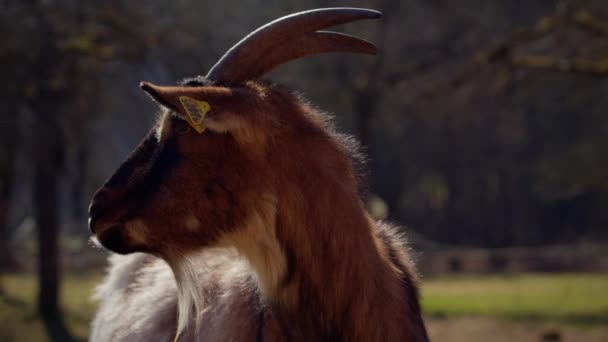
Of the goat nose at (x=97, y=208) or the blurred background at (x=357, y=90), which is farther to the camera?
the blurred background at (x=357, y=90)

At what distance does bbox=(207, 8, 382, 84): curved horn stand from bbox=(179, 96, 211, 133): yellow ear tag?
0.33 metres

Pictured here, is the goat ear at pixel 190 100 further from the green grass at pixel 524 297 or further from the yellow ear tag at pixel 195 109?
the green grass at pixel 524 297

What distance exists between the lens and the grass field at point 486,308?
503 inches

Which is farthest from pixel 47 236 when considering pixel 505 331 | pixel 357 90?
pixel 505 331

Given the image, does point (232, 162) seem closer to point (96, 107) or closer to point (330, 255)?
point (330, 255)

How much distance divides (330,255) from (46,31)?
30.6ft

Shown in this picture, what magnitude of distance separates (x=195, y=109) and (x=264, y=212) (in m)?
0.54

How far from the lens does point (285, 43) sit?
13.3 feet

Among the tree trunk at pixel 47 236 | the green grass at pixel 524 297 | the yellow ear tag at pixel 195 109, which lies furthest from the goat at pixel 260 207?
the tree trunk at pixel 47 236

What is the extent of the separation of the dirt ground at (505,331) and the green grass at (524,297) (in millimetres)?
644

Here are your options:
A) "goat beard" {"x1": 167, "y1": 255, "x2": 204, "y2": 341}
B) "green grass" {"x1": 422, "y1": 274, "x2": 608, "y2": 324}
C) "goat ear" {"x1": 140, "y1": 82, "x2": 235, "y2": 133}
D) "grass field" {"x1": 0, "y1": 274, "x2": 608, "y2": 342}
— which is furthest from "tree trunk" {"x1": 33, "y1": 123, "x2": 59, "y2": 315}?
"goat ear" {"x1": 140, "y1": 82, "x2": 235, "y2": 133}

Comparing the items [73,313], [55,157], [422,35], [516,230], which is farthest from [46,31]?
[516,230]

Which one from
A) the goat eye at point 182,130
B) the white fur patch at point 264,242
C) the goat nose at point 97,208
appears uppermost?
the goat eye at point 182,130

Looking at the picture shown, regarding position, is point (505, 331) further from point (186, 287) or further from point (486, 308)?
point (186, 287)
